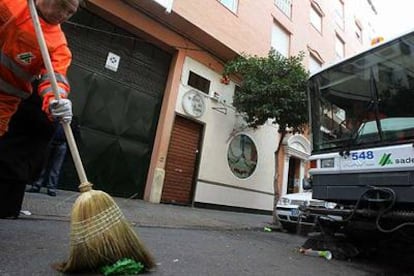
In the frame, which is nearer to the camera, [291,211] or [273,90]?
[291,211]

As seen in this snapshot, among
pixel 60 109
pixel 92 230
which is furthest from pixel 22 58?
pixel 92 230

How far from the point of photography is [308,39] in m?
16.2

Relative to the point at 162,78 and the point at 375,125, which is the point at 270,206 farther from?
the point at 375,125

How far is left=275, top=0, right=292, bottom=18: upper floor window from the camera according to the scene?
14390mm

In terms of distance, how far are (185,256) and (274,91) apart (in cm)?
701

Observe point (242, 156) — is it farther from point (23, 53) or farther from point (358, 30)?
point (358, 30)

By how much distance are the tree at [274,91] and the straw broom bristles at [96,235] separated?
7.42 meters

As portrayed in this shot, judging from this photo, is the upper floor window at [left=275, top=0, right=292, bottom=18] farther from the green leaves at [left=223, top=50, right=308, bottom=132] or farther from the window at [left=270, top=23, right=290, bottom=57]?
the green leaves at [left=223, top=50, right=308, bottom=132]

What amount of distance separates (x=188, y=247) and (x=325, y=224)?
2.21 metres

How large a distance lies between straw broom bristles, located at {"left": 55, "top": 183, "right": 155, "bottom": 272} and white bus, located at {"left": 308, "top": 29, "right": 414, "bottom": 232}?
10.2ft

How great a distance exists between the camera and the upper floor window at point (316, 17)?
1721 cm

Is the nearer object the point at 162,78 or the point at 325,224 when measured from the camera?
the point at 325,224

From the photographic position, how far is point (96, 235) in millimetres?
2281

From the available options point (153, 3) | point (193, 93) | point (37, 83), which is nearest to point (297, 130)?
point (193, 93)
